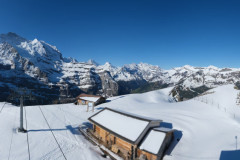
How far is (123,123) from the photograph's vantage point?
2150cm

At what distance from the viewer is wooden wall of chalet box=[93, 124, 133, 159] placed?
1892 cm

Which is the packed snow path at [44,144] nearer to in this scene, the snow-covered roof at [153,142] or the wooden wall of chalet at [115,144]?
the wooden wall of chalet at [115,144]

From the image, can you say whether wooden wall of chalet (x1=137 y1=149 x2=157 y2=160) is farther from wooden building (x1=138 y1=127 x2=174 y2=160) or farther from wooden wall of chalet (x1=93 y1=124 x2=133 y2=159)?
wooden wall of chalet (x1=93 y1=124 x2=133 y2=159)

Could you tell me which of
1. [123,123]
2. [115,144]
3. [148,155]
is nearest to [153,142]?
[148,155]

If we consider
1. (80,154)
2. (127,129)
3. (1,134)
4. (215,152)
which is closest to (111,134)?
(127,129)

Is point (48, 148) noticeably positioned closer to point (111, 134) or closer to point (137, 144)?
point (111, 134)

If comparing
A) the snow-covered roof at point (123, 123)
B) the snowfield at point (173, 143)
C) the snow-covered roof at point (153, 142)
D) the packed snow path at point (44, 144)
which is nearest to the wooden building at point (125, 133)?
the snow-covered roof at point (123, 123)

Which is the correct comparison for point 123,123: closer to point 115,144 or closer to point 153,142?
point 115,144

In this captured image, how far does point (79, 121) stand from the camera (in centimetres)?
3341

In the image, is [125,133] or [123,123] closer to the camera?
[125,133]

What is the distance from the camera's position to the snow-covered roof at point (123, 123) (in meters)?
18.8

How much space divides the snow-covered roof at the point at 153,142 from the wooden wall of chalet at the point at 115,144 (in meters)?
2.26

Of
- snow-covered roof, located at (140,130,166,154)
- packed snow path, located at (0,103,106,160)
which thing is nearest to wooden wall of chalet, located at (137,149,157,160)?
snow-covered roof, located at (140,130,166,154)

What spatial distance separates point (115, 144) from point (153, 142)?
6.37 m
